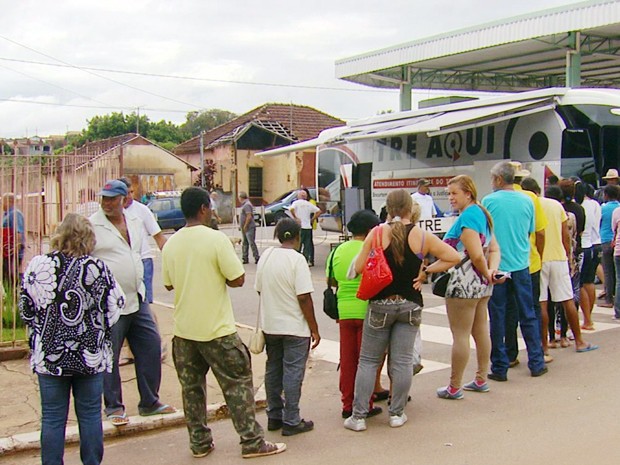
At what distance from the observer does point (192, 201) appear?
5082 mm

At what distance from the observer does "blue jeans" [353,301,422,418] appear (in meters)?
5.49

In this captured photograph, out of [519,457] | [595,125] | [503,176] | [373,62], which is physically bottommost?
[519,457]

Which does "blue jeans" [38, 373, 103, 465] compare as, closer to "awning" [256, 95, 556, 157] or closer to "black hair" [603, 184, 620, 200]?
"black hair" [603, 184, 620, 200]

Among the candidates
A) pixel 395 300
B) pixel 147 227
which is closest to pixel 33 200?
pixel 147 227

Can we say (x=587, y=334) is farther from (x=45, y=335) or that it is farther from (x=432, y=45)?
(x=432, y=45)

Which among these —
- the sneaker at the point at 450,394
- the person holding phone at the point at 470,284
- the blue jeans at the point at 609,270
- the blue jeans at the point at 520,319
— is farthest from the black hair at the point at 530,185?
the blue jeans at the point at 609,270

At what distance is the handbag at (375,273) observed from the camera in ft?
17.6

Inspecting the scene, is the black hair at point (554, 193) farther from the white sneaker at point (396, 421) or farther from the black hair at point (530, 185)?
the white sneaker at point (396, 421)

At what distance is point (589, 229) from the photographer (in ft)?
31.0

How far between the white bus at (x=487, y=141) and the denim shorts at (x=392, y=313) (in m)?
7.77

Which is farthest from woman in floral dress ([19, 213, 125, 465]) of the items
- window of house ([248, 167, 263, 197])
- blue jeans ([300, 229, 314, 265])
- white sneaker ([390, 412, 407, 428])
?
window of house ([248, 167, 263, 197])

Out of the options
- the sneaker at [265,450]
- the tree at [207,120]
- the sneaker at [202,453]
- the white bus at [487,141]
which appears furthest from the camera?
the tree at [207,120]

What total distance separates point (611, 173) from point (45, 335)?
928cm

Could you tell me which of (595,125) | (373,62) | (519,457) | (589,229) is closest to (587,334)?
(589,229)
